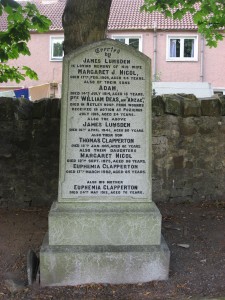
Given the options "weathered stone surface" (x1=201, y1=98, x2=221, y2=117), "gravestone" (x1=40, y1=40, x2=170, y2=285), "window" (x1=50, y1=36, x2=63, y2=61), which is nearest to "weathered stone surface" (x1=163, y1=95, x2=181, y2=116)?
"weathered stone surface" (x1=201, y1=98, x2=221, y2=117)

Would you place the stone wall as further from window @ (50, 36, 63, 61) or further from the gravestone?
window @ (50, 36, 63, 61)

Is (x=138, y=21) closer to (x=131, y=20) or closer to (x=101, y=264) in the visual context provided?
(x=131, y=20)

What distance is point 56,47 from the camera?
27.2m

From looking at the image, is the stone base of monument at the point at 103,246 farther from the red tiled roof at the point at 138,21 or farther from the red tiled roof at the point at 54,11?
the red tiled roof at the point at 54,11

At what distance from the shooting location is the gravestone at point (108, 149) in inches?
161

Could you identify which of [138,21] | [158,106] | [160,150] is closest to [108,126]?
[158,106]

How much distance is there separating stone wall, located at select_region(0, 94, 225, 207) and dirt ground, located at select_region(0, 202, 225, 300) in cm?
44

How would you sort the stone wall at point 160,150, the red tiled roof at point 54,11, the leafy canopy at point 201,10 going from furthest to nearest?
the red tiled roof at point 54,11
the leafy canopy at point 201,10
the stone wall at point 160,150

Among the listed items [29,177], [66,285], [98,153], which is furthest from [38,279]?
[29,177]

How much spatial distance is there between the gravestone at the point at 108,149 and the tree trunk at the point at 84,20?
1460 millimetres

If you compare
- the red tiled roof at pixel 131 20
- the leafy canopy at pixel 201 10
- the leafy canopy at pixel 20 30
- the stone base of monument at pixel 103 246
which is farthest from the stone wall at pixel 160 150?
the red tiled roof at pixel 131 20

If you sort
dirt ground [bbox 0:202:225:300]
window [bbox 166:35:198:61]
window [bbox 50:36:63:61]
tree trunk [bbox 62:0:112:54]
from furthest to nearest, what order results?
window [bbox 50:36:63:61], window [bbox 166:35:198:61], tree trunk [bbox 62:0:112:54], dirt ground [bbox 0:202:225:300]

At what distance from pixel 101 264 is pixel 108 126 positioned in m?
1.30

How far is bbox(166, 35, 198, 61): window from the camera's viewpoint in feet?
86.3
